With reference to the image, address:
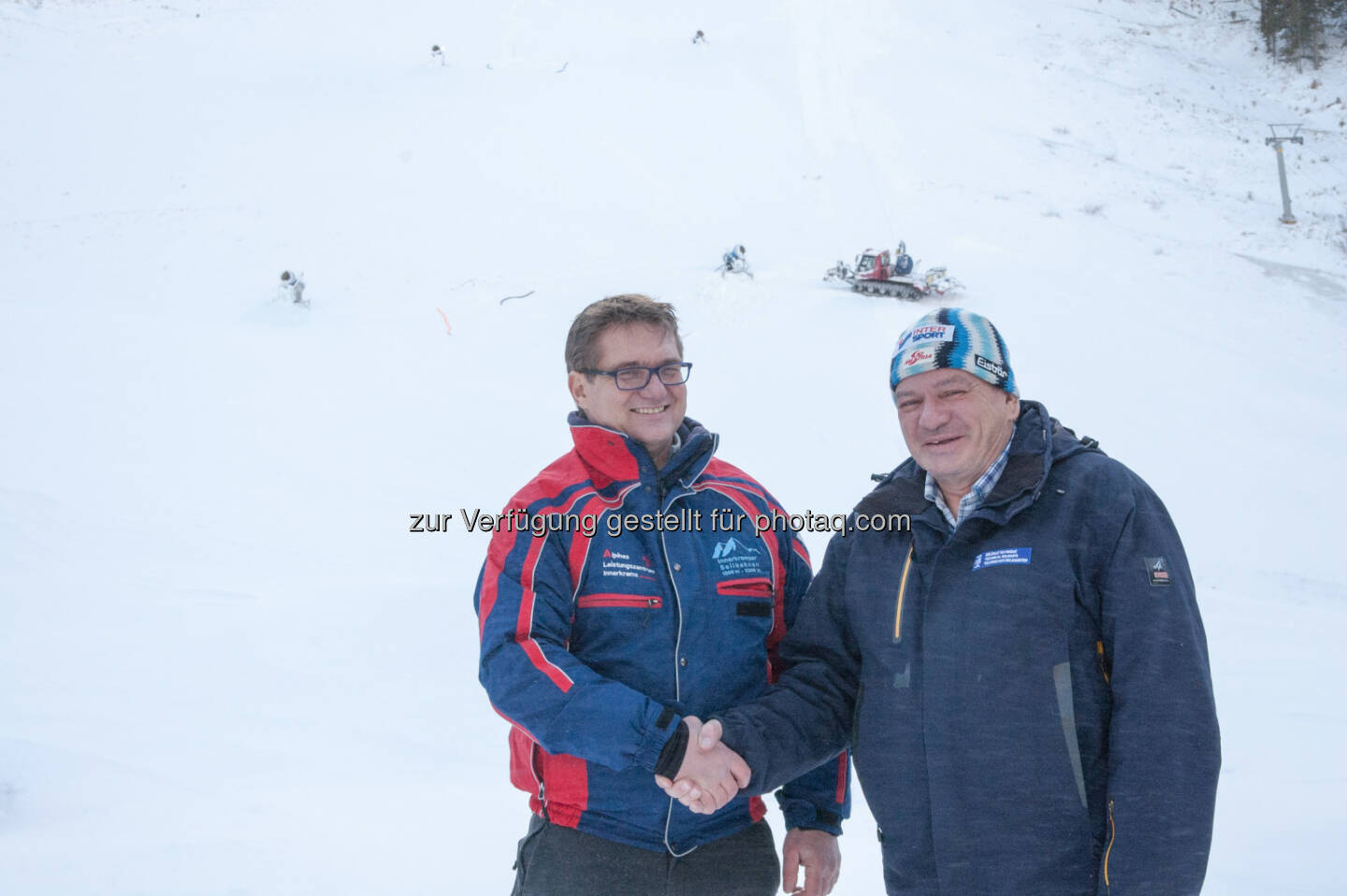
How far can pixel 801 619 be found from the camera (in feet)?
7.54

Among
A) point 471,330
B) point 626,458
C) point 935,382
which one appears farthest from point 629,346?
point 471,330

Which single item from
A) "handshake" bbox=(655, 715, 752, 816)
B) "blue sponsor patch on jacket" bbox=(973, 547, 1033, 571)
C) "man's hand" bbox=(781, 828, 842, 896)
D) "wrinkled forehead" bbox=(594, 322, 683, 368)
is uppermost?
"wrinkled forehead" bbox=(594, 322, 683, 368)

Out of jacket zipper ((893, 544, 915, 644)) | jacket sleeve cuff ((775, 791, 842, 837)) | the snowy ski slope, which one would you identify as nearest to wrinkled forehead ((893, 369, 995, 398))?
jacket zipper ((893, 544, 915, 644))

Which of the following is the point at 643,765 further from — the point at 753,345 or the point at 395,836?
the point at 753,345

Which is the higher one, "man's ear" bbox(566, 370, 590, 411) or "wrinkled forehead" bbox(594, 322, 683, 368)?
"wrinkled forehead" bbox(594, 322, 683, 368)

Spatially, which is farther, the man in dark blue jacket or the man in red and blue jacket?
the man in red and blue jacket

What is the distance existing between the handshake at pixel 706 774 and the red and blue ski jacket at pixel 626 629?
0.06 m

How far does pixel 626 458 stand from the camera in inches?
90.3

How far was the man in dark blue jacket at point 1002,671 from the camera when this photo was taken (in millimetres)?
1687

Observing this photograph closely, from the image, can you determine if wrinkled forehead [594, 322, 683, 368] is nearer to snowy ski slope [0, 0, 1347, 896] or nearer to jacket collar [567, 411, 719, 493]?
Answer: jacket collar [567, 411, 719, 493]

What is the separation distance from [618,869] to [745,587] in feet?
2.22

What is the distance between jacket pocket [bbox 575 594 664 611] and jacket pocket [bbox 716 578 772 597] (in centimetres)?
16

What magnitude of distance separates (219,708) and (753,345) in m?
8.22

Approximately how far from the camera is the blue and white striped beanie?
2.06 m
